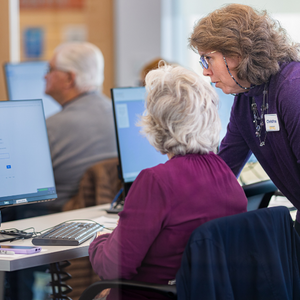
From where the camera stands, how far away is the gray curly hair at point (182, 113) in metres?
1.13

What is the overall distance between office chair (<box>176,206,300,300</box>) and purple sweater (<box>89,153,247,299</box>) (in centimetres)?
9

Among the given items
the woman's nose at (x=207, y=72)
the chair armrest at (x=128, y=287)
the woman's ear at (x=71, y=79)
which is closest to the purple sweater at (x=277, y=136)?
the woman's nose at (x=207, y=72)

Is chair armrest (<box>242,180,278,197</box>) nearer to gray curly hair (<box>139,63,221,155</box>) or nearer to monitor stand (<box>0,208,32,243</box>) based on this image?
gray curly hair (<box>139,63,221,155</box>)

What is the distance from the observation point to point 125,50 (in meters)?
4.45

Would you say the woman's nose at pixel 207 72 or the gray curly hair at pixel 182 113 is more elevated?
the woman's nose at pixel 207 72

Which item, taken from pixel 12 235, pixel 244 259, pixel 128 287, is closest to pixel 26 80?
pixel 12 235

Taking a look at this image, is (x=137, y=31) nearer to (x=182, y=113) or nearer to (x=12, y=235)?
(x=12, y=235)

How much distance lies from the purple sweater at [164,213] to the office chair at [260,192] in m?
0.52

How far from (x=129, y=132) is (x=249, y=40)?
675 millimetres

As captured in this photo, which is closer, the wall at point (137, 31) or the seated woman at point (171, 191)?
the seated woman at point (171, 191)

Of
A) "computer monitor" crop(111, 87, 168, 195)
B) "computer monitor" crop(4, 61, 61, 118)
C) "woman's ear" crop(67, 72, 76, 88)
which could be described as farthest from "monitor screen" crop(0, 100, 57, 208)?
"computer monitor" crop(4, 61, 61, 118)

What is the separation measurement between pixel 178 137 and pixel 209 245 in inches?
12.1

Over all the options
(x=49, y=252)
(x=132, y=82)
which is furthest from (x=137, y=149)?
(x=132, y=82)

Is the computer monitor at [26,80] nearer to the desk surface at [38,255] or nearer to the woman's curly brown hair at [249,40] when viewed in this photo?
the desk surface at [38,255]
